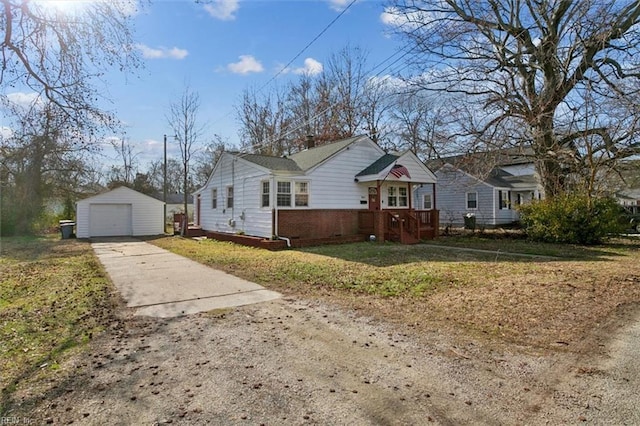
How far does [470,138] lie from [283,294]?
13.3 meters

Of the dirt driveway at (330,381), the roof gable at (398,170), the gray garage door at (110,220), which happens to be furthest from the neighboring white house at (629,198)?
the gray garage door at (110,220)

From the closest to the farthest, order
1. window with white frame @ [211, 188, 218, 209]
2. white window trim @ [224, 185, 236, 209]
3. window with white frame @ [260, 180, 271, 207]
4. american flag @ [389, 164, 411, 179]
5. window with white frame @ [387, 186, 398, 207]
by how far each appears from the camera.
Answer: window with white frame @ [260, 180, 271, 207], american flag @ [389, 164, 411, 179], window with white frame @ [387, 186, 398, 207], white window trim @ [224, 185, 236, 209], window with white frame @ [211, 188, 218, 209]

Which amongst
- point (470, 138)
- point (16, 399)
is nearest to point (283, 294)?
point (16, 399)

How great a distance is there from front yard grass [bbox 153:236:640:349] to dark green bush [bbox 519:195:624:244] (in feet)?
8.84

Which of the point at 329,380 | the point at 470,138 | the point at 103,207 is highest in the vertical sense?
the point at 470,138

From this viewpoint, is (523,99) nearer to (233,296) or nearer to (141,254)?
(233,296)

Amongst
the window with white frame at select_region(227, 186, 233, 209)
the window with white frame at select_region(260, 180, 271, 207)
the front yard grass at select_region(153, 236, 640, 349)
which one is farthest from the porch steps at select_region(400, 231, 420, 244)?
the window with white frame at select_region(227, 186, 233, 209)

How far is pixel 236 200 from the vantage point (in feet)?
57.9

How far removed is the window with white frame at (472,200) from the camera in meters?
26.5

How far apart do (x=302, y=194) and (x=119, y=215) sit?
14.3m

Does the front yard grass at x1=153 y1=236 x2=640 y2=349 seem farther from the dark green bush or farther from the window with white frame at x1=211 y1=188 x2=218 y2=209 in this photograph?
the window with white frame at x1=211 y1=188 x2=218 y2=209

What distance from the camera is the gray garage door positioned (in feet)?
73.2

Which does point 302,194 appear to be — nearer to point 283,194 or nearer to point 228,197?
point 283,194

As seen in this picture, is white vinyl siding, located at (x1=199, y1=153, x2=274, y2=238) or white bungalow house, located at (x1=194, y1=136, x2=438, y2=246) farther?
white vinyl siding, located at (x1=199, y1=153, x2=274, y2=238)
